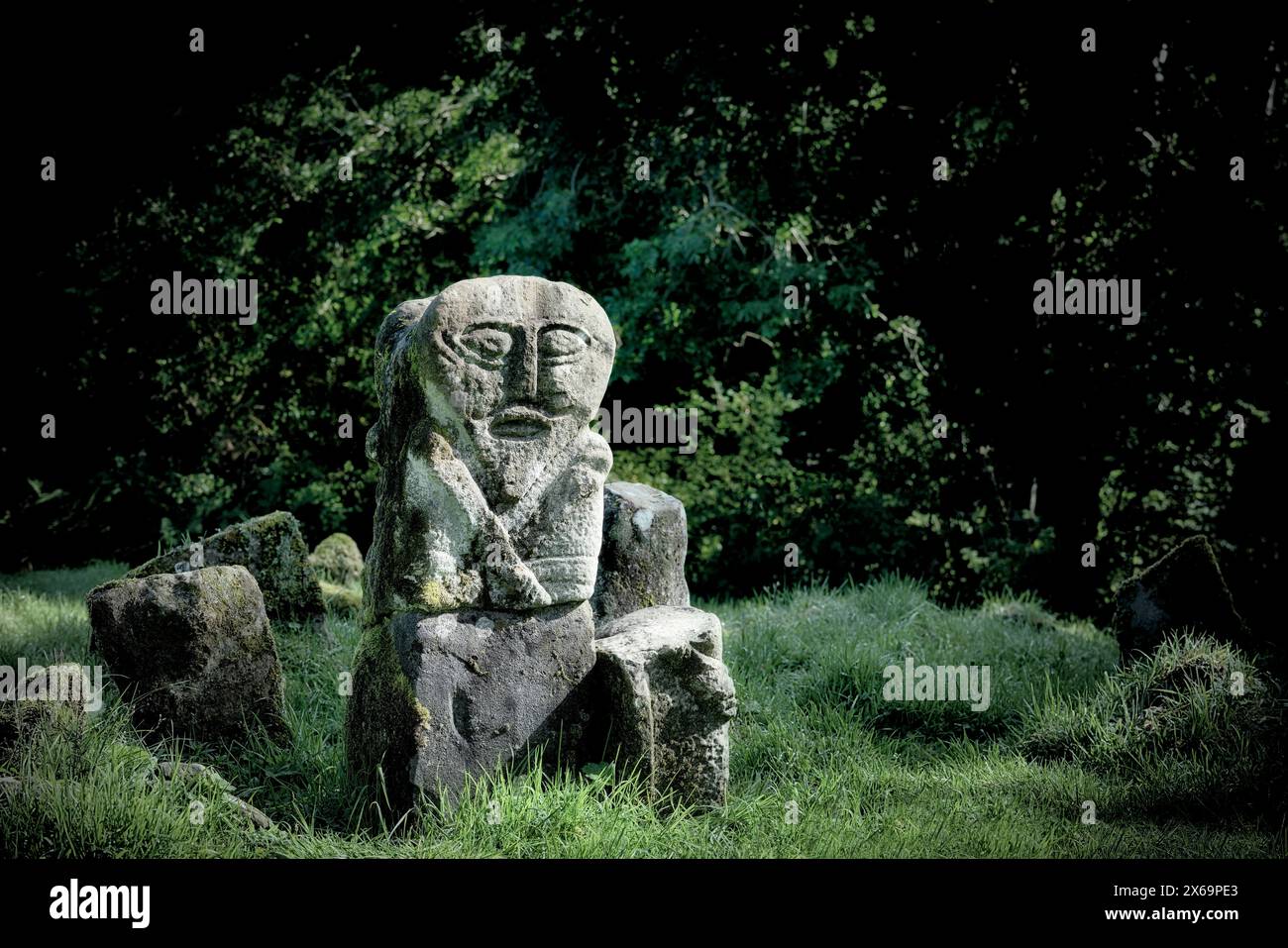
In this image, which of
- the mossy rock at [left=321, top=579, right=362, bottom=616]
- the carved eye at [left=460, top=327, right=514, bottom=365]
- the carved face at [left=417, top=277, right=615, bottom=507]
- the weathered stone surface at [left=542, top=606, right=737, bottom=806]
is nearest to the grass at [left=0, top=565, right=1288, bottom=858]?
the weathered stone surface at [left=542, top=606, right=737, bottom=806]

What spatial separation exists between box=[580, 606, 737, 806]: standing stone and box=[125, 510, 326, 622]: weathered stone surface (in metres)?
3.04

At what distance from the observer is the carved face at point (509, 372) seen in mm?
4820

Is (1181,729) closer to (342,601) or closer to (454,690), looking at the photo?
(454,690)

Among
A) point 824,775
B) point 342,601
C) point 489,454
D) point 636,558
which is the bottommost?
point 824,775

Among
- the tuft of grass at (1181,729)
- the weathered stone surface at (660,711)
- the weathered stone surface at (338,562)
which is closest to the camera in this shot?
the weathered stone surface at (660,711)

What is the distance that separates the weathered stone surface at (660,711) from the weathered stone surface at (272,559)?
3.07 m

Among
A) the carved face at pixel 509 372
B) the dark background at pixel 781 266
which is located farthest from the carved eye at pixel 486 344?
the dark background at pixel 781 266

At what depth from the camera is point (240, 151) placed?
13.2 metres

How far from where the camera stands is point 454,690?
4.67 metres

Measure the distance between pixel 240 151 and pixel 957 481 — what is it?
818 centimetres

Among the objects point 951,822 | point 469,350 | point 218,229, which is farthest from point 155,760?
point 218,229

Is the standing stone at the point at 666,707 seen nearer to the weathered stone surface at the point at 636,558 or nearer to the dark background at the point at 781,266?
the weathered stone surface at the point at 636,558

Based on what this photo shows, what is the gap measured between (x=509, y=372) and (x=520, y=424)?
0.21 m

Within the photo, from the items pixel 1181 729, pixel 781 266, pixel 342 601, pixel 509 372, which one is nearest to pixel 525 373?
pixel 509 372
